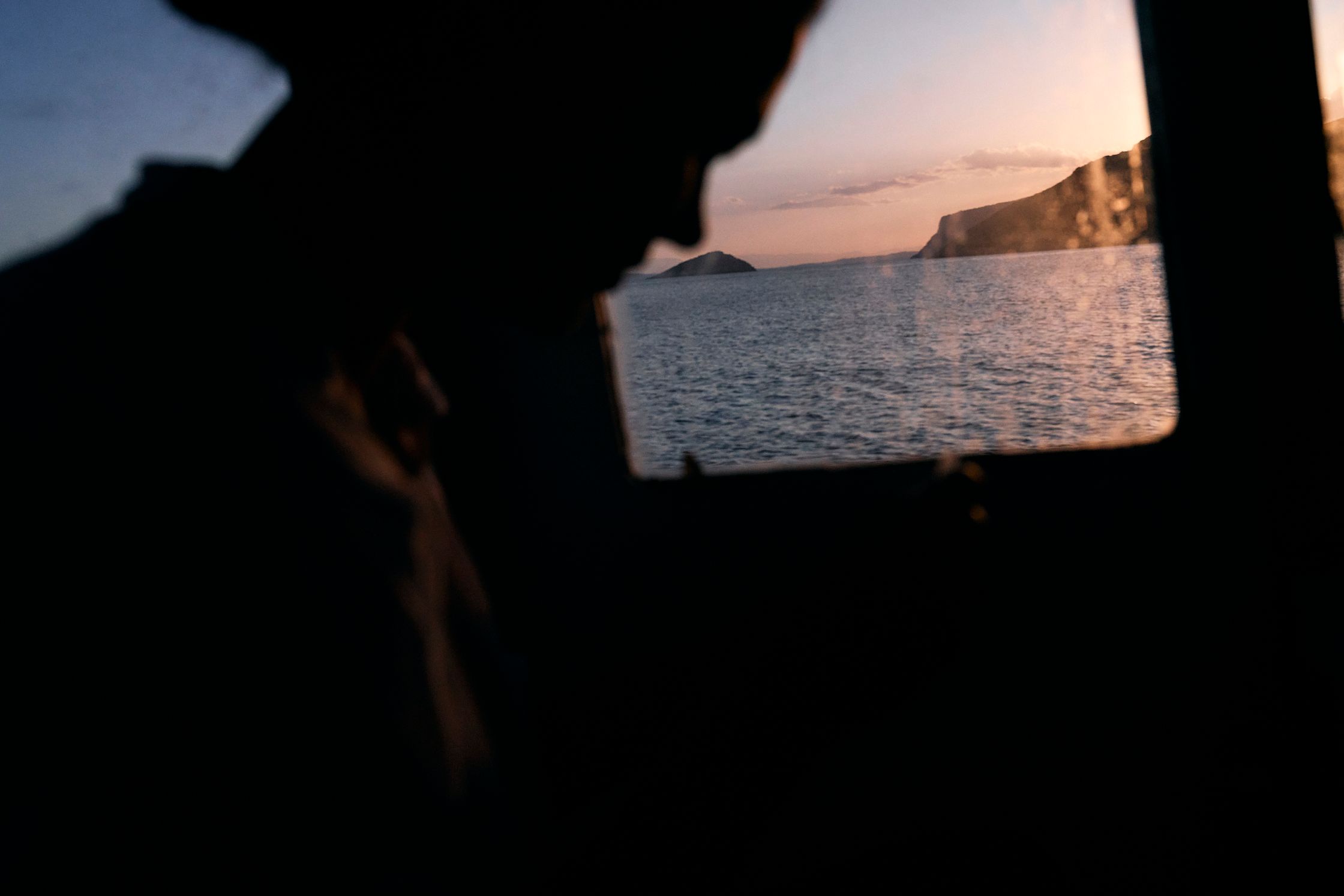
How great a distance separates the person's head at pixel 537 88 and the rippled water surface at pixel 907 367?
1402 millimetres

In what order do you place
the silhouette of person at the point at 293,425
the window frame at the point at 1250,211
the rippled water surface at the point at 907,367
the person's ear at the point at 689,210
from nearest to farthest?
the silhouette of person at the point at 293,425
the person's ear at the point at 689,210
the window frame at the point at 1250,211
the rippled water surface at the point at 907,367

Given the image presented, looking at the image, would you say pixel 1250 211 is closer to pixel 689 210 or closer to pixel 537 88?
pixel 689 210

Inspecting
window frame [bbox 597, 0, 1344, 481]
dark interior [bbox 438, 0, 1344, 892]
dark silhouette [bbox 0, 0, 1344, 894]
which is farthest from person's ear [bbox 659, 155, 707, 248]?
window frame [bbox 597, 0, 1344, 481]

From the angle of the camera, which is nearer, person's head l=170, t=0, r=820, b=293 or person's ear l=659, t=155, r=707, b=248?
person's head l=170, t=0, r=820, b=293

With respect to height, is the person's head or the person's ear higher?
the person's head

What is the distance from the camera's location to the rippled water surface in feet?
81.0

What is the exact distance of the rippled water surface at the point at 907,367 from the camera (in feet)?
81.0

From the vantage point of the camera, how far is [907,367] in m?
50.2

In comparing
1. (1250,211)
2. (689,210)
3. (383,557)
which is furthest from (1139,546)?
(383,557)

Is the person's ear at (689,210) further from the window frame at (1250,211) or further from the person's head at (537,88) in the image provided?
the window frame at (1250,211)

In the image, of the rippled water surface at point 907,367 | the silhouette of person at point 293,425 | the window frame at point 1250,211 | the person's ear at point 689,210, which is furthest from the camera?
the rippled water surface at point 907,367

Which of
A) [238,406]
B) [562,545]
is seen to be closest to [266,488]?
[238,406]

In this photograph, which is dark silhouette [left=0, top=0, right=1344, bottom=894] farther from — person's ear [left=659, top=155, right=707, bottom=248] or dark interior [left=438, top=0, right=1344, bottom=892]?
dark interior [left=438, top=0, right=1344, bottom=892]

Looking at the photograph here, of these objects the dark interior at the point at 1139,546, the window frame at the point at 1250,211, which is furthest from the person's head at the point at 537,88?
the window frame at the point at 1250,211
